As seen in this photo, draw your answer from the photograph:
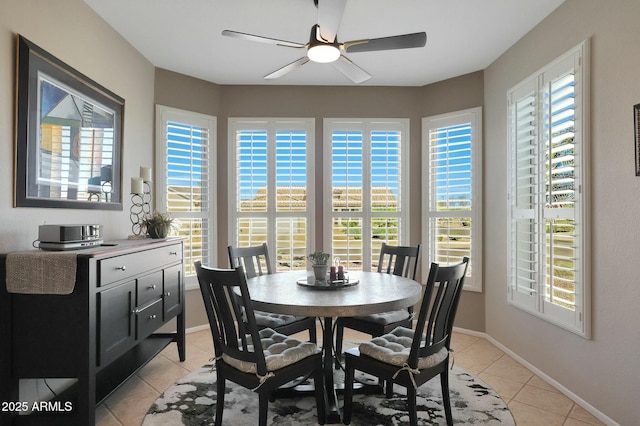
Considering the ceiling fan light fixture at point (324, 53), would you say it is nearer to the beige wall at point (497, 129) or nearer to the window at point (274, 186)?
the beige wall at point (497, 129)

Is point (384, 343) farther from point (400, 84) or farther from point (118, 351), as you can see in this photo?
point (400, 84)

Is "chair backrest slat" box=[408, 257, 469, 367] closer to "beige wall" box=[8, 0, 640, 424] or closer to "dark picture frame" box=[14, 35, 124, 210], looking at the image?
"beige wall" box=[8, 0, 640, 424]

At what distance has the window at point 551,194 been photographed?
101 inches

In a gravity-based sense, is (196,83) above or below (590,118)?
above

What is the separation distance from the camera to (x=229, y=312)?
1989 millimetres

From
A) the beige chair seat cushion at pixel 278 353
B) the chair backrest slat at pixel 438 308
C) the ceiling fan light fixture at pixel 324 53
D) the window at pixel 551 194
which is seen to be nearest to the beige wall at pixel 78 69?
the beige chair seat cushion at pixel 278 353

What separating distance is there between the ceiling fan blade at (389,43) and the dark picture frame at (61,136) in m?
1.85

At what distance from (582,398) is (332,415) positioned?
1703 mm

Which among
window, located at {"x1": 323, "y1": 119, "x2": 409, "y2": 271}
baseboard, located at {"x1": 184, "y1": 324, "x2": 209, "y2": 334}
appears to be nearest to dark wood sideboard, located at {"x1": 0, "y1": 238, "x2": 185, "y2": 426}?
baseboard, located at {"x1": 184, "y1": 324, "x2": 209, "y2": 334}

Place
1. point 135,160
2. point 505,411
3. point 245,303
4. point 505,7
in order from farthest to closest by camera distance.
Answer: point 135,160
point 505,7
point 505,411
point 245,303

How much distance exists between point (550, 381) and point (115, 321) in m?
3.07

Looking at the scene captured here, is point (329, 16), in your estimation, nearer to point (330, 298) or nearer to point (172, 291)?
point (330, 298)

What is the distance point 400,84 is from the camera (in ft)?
14.3

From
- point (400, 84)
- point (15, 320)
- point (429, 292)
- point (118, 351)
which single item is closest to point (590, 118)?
point (429, 292)
